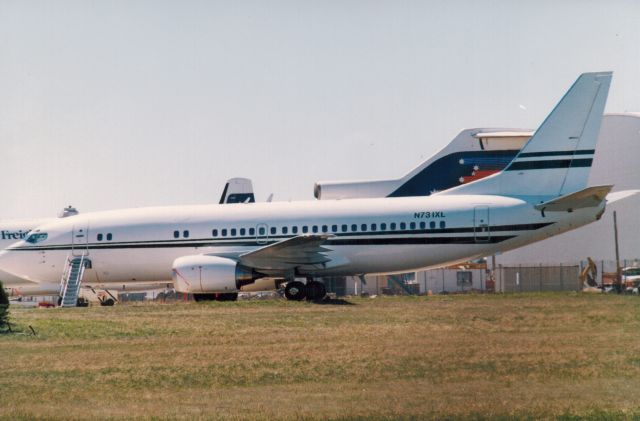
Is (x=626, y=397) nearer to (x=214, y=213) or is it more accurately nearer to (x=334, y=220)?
(x=334, y=220)

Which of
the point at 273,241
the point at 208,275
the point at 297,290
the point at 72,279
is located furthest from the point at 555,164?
the point at 72,279

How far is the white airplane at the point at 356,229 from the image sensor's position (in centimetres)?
2747

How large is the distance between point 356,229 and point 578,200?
699 cm

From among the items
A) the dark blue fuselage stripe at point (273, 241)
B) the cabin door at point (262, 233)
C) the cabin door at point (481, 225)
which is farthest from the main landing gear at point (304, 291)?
the cabin door at point (481, 225)

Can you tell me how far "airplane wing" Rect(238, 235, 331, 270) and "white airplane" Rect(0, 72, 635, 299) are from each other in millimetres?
35

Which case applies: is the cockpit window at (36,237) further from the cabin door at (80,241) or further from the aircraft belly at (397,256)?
the aircraft belly at (397,256)

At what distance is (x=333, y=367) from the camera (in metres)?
12.3

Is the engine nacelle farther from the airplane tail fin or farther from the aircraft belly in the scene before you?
the airplane tail fin

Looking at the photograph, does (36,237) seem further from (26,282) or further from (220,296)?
(220,296)

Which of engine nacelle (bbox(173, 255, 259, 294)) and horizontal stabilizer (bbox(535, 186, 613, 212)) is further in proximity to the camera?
engine nacelle (bbox(173, 255, 259, 294))

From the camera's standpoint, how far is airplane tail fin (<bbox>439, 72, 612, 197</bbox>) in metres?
27.7

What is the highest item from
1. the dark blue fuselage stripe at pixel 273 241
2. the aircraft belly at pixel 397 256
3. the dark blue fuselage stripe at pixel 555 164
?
the dark blue fuselage stripe at pixel 555 164

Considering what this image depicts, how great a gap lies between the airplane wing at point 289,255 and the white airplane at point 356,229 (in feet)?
0.11

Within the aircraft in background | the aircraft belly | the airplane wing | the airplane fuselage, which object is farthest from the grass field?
the aircraft in background
